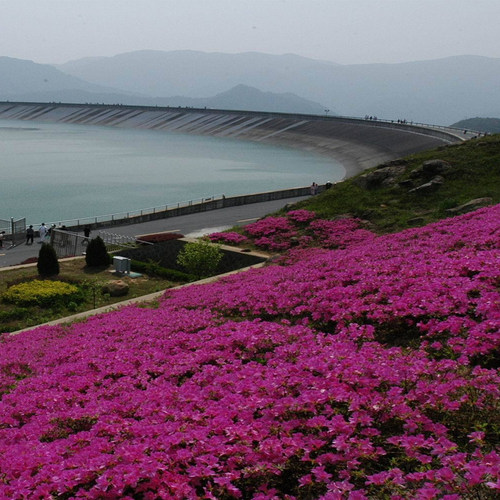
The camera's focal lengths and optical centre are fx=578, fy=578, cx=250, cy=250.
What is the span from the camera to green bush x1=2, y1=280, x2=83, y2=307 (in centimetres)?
2439

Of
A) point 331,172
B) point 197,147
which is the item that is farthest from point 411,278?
point 197,147

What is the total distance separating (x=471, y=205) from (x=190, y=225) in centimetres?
2723

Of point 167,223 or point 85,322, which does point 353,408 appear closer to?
point 85,322

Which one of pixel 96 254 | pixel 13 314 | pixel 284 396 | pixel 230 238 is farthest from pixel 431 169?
pixel 284 396

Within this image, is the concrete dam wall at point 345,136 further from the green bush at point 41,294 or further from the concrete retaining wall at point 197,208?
the green bush at point 41,294

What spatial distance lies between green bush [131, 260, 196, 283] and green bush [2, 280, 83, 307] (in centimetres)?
521

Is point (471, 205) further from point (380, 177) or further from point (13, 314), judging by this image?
point (13, 314)

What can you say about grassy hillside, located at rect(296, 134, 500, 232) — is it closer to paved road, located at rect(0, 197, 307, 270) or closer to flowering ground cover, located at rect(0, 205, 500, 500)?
paved road, located at rect(0, 197, 307, 270)

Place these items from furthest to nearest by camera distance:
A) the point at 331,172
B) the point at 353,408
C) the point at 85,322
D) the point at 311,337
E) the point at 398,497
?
1. the point at 331,172
2. the point at 85,322
3. the point at 311,337
4. the point at 353,408
5. the point at 398,497

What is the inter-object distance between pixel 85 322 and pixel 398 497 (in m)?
13.6

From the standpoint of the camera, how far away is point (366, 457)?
6258mm

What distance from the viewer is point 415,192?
1391 inches

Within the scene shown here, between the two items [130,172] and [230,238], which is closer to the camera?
[230,238]

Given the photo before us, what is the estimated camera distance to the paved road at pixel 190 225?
42.3 metres
